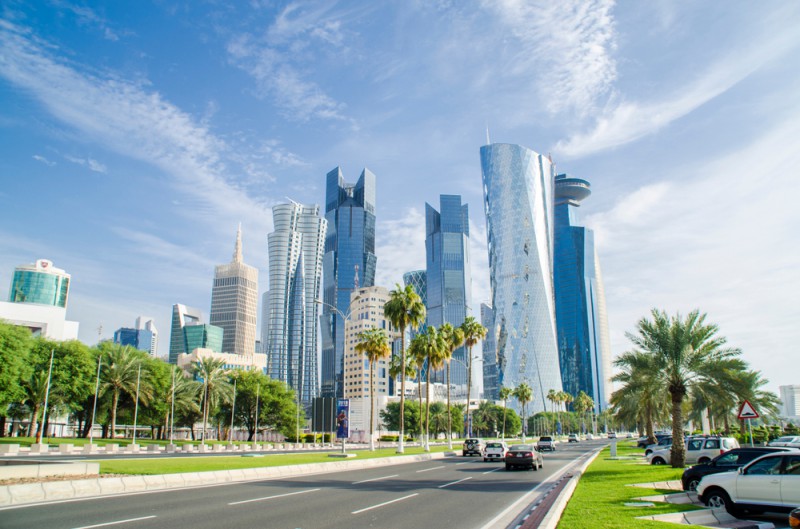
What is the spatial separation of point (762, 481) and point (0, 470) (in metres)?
22.1

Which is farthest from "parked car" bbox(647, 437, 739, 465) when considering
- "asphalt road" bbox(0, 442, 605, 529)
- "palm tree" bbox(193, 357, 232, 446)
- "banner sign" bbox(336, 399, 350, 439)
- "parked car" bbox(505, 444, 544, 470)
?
"palm tree" bbox(193, 357, 232, 446)

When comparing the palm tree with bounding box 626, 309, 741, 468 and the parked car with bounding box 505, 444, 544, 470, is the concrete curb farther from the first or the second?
the palm tree with bounding box 626, 309, 741, 468

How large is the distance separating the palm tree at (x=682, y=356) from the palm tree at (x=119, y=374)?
63.4 meters

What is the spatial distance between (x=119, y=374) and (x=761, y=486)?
2949 inches

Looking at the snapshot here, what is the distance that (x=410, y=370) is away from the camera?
258ft

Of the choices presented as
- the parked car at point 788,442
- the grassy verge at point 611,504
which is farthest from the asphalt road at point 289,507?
the parked car at point 788,442

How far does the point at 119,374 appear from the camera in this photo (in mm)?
73875

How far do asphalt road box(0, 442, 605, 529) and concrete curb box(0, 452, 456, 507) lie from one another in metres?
1.01

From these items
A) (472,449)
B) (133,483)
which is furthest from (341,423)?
(133,483)

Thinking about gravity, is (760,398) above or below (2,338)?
below

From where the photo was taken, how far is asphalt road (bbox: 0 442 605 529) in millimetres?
13398

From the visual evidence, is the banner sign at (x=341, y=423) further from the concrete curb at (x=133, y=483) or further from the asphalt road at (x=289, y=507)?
the asphalt road at (x=289, y=507)

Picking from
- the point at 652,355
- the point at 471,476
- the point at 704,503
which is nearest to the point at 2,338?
the point at 471,476

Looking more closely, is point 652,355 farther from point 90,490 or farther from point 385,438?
point 385,438
